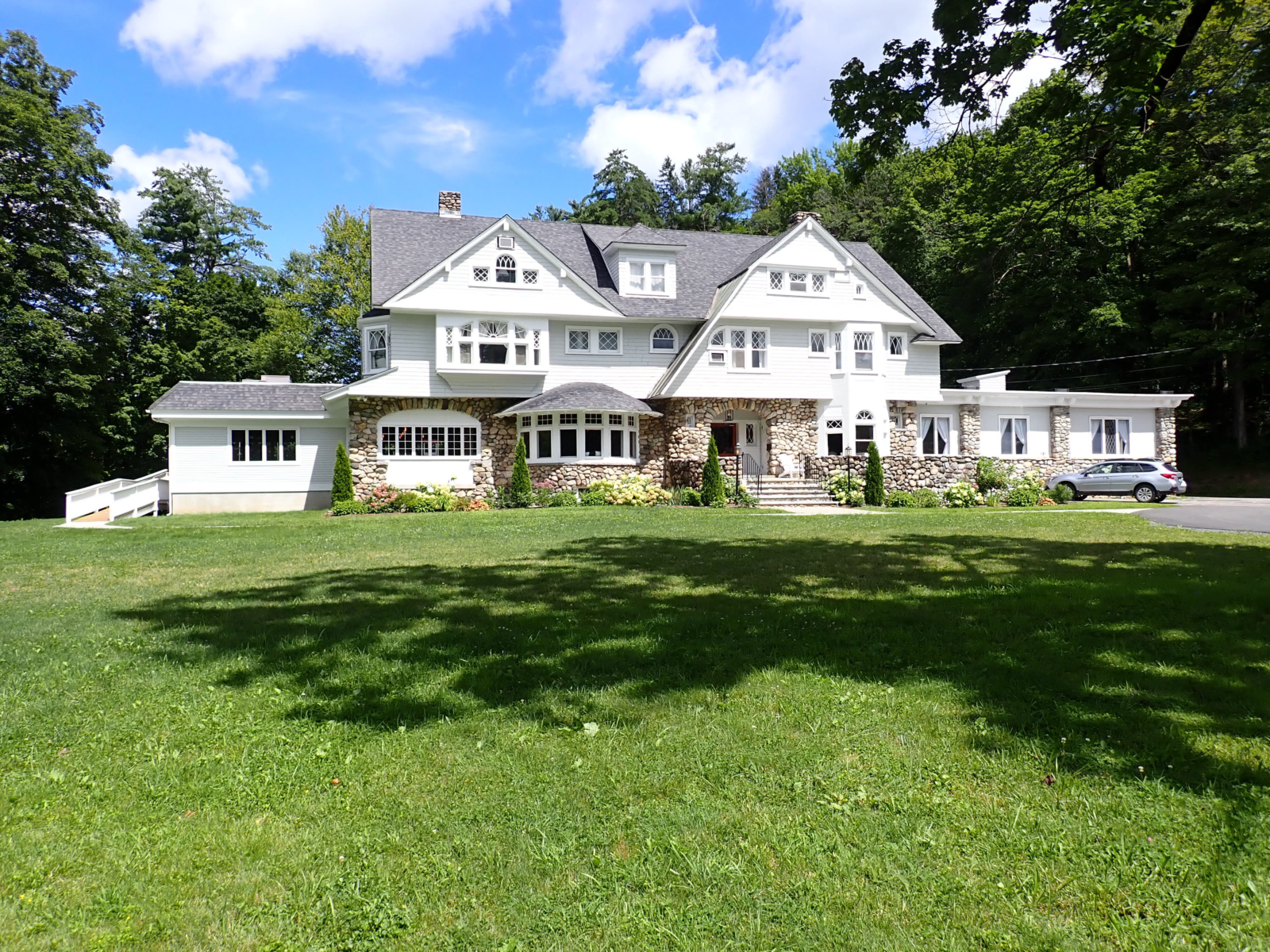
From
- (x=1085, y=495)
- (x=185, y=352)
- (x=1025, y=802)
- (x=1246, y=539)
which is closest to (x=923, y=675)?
(x=1025, y=802)

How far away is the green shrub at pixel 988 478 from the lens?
1033 inches

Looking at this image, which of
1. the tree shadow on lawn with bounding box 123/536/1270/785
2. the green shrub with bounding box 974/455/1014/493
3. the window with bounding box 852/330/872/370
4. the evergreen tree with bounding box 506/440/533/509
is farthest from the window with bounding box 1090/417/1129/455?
the tree shadow on lawn with bounding box 123/536/1270/785

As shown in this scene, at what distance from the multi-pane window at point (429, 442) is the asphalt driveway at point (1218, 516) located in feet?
64.7

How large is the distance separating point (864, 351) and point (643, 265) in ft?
28.3

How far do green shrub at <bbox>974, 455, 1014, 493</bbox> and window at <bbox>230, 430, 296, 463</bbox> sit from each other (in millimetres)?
23338

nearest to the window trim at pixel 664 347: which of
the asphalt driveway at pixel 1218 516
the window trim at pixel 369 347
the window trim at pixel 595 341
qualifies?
the window trim at pixel 595 341

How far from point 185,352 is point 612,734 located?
4340cm

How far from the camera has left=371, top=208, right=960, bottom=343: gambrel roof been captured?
26938 millimetres

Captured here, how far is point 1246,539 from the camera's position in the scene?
12.6 m

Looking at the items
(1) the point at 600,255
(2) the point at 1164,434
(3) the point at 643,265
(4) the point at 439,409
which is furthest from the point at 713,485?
(2) the point at 1164,434

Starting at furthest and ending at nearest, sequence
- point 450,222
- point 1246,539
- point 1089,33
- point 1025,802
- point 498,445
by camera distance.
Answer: point 450,222 < point 498,445 < point 1246,539 < point 1089,33 < point 1025,802

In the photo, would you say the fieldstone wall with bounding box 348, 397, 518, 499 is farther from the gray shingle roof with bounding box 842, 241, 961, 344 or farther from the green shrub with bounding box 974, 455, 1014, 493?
the green shrub with bounding box 974, 455, 1014, 493

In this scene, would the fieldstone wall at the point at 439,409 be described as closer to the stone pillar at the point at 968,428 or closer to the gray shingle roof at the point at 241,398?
the gray shingle roof at the point at 241,398

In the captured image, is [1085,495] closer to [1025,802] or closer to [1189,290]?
[1189,290]
